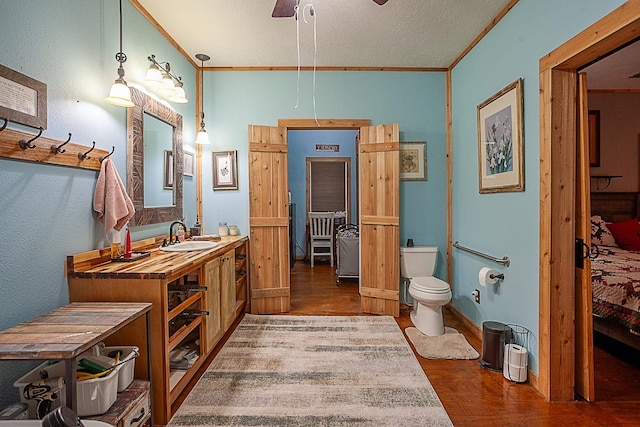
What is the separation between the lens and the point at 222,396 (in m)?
1.96

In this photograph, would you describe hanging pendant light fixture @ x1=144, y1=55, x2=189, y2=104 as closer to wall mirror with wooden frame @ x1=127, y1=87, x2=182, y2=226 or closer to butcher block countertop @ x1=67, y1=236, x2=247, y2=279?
wall mirror with wooden frame @ x1=127, y1=87, x2=182, y2=226

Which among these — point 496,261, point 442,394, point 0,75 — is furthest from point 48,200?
point 496,261

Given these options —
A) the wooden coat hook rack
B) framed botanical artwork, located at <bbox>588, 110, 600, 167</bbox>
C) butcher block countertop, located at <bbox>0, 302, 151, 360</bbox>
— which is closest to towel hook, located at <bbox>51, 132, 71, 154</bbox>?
the wooden coat hook rack

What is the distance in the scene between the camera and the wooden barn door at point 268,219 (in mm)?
3344

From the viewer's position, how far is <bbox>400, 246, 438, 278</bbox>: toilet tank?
340 cm

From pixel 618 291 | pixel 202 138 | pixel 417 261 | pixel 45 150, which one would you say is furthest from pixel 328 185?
pixel 45 150

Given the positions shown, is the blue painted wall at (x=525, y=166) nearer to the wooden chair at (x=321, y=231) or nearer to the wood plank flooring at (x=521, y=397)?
the wood plank flooring at (x=521, y=397)

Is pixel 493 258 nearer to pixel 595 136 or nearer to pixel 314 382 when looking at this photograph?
pixel 314 382

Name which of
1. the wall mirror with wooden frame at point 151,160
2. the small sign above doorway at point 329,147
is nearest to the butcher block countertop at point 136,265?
the wall mirror with wooden frame at point 151,160

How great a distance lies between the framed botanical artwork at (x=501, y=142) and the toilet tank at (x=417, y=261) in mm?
921

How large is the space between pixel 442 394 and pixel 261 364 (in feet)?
4.12

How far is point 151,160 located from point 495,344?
3.00 m

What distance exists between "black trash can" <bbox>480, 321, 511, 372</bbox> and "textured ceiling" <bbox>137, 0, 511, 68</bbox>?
2.42 m

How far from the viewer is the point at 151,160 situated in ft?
8.55
